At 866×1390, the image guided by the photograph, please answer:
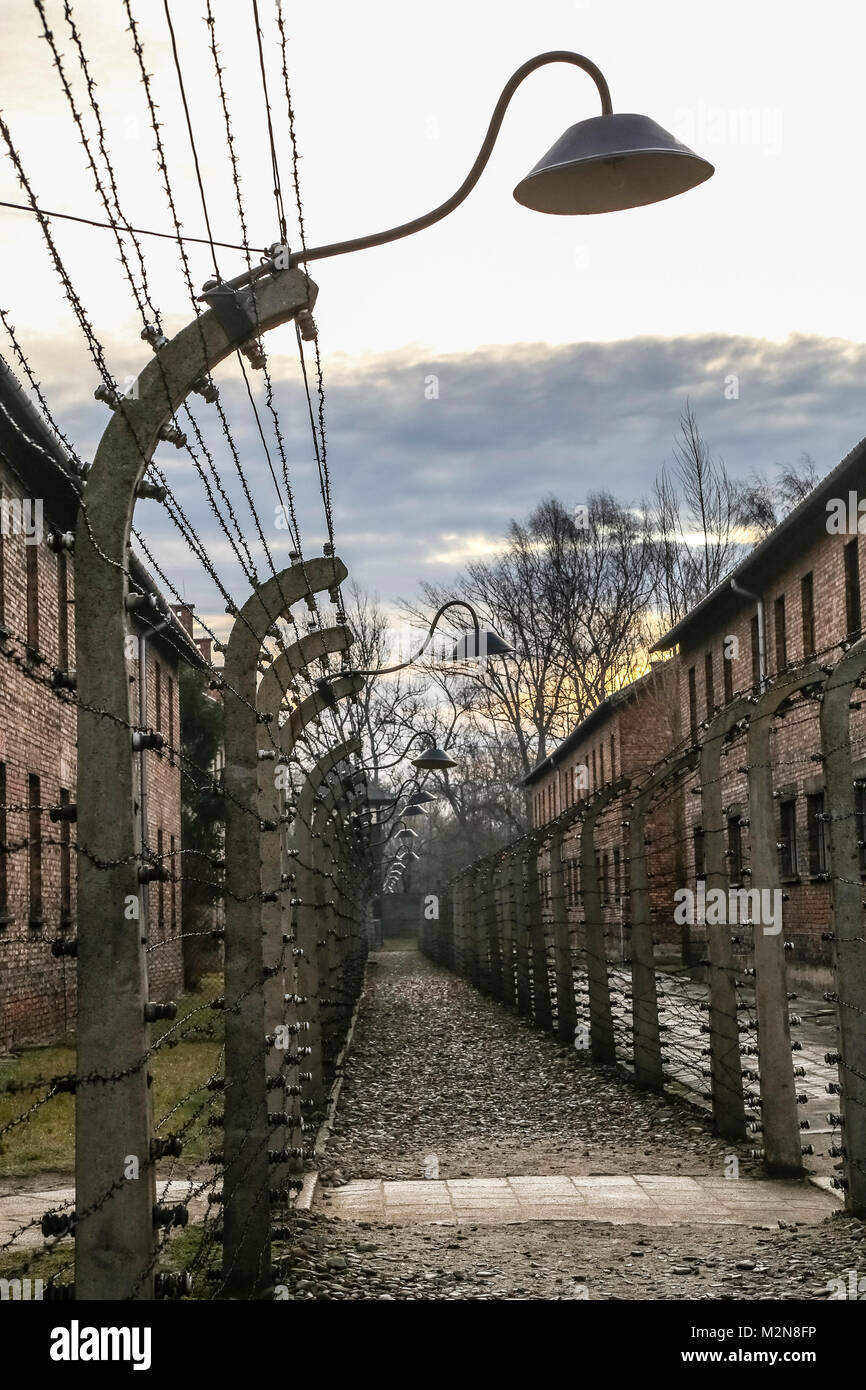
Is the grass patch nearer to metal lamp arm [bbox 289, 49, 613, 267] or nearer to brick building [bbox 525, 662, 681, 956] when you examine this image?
metal lamp arm [bbox 289, 49, 613, 267]

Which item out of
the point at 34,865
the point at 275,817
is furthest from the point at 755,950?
the point at 34,865

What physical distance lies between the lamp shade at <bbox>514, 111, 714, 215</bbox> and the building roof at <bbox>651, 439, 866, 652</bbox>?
1546cm

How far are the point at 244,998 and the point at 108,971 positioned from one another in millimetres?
2848

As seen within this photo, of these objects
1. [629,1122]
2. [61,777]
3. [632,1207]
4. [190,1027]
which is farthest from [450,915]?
[190,1027]

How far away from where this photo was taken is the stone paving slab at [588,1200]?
321 inches

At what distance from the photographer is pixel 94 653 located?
12.4 ft

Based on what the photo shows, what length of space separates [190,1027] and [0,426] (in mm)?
12270

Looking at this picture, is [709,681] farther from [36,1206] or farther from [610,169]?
[610,169]

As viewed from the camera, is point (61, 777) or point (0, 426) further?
point (61, 777)

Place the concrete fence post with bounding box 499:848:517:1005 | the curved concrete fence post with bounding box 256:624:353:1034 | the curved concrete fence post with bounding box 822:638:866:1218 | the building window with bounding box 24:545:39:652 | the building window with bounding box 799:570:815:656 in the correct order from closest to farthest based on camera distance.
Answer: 1. the curved concrete fence post with bounding box 822:638:866:1218
2. the curved concrete fence post with bounding box 256:624:353:1034
3. the building window with bounding box 24:545:39:652
4. the concrete fence post with bounding box 499:848:517:1005
5. the building window with bounding box 799:570:815:656

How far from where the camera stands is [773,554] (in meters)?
28.3

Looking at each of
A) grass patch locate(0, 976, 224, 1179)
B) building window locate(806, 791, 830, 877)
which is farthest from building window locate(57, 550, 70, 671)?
building window locate(806, 791, 830, 877)

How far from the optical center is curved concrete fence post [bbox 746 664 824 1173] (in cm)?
927
